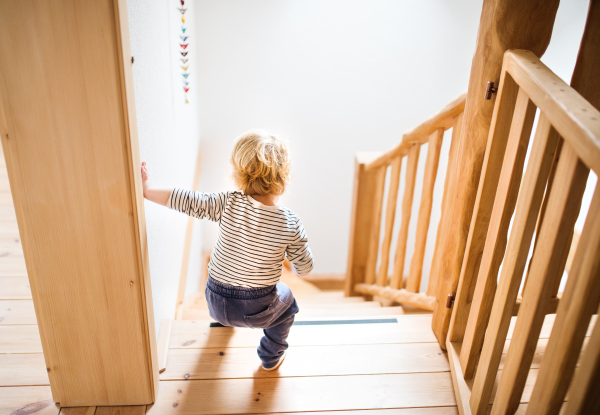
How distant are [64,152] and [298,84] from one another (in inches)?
108

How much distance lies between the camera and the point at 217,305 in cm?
135

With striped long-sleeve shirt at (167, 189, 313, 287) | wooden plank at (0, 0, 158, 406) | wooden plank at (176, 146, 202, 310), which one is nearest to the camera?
wooden plank at (0, 0, 158, 406)

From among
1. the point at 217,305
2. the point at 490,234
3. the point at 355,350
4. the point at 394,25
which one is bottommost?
the point at 355,350

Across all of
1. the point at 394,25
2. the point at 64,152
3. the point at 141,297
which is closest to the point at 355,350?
the point at 141,297

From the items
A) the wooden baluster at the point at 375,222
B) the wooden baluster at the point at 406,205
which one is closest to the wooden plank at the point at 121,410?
the wooden baluster at the point at 406,205

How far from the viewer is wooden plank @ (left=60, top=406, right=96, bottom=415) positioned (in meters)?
1.26

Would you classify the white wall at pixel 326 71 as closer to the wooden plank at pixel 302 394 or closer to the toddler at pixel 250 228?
the toddler at pixel 250 228

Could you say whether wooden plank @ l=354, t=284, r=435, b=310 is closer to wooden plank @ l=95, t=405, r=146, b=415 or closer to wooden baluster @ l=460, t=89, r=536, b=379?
wooden baluster @ l=460, t=89, r=536, b=379

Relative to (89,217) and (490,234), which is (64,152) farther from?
(490,234)

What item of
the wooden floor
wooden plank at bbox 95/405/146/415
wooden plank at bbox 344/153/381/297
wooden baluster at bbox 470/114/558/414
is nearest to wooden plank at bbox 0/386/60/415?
the wooden floor

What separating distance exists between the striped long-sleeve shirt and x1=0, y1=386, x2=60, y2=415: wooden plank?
2.14 feet

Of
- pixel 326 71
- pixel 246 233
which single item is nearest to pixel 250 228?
pixel 246 233

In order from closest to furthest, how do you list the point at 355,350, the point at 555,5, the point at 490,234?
the point at 555,5 < the point at 490,234 < the point at 355,350

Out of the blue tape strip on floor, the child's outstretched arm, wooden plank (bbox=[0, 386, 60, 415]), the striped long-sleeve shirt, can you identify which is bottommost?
the blue tape strip on floor
